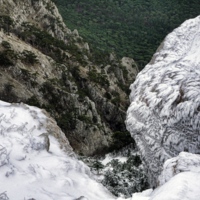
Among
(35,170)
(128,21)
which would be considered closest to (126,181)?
(35,170)

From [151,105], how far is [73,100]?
1805 cm

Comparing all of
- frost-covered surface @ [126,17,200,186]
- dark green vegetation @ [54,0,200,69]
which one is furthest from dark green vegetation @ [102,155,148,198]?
dark green vegetation @ [54,0,200,69]

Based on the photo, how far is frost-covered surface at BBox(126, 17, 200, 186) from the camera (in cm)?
552

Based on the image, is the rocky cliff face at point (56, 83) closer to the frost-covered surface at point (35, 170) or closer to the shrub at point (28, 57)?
the shrub at point (28, 57)

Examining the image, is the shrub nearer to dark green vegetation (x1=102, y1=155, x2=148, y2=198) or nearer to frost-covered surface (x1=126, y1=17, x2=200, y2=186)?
dark green vegetation (x1=102, y1=155, x2=148, y2=198)

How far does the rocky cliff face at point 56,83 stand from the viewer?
21567 millimetres


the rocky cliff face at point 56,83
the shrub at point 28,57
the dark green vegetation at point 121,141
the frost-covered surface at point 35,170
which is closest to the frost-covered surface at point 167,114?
the frost-covered surface at point 35,170

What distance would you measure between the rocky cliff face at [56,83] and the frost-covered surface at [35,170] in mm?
15762

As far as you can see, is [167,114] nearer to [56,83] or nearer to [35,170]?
[35,170]

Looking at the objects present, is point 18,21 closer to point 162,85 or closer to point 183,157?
point 162,85

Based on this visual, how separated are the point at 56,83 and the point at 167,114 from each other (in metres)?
20.1

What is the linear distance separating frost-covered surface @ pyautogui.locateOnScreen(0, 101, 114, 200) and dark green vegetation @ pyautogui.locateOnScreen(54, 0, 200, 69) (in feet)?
216

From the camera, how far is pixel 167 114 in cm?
617

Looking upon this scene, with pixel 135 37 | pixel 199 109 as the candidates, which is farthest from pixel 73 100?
pixel 135 37
